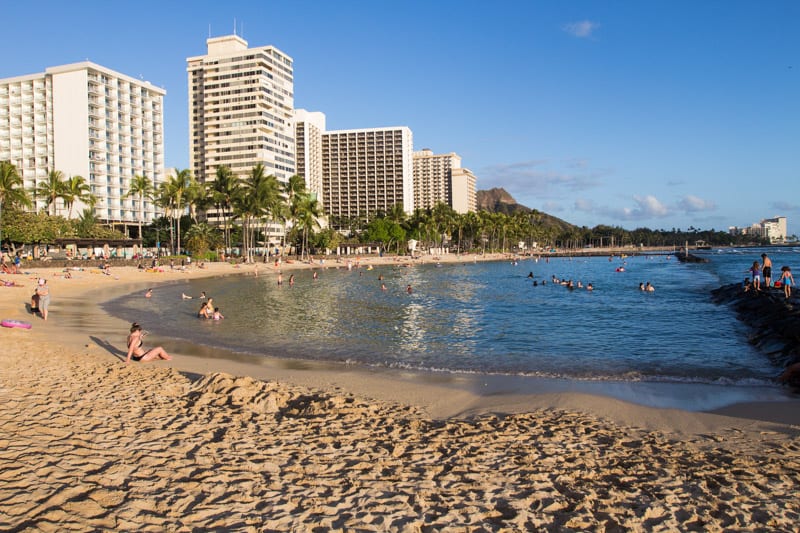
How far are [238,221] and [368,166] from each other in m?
88.2

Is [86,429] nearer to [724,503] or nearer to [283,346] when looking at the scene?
[724,503]

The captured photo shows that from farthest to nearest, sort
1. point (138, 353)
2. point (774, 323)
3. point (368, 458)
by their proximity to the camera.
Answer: point (774, 323) → point (138, 353) → point (368, 458)

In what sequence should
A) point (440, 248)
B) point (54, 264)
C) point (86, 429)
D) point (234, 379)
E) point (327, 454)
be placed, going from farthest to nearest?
point (440, 248), point (54, 264), point (234, 379), point (86, 429), point (327, 454)

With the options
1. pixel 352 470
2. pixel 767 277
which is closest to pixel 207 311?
pixel 352 470

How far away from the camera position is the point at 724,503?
5.18 meters

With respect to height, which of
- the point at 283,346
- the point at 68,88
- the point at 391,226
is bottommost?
the point at 283,346

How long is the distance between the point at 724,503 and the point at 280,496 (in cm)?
457

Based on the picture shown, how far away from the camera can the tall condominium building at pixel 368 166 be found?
18325 cm

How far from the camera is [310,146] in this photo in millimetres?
173375

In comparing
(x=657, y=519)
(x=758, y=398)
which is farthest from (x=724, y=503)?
(x=758, y=398)

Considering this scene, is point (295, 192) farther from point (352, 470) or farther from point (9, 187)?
point (352, 470)

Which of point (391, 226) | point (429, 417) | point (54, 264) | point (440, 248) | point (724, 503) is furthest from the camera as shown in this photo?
point (440, 248)

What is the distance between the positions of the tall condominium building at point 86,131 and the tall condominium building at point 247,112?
16.3 m

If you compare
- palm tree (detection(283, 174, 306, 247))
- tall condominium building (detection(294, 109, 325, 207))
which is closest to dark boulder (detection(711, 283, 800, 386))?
palm tree (detection(283, 174, 306, 247))
